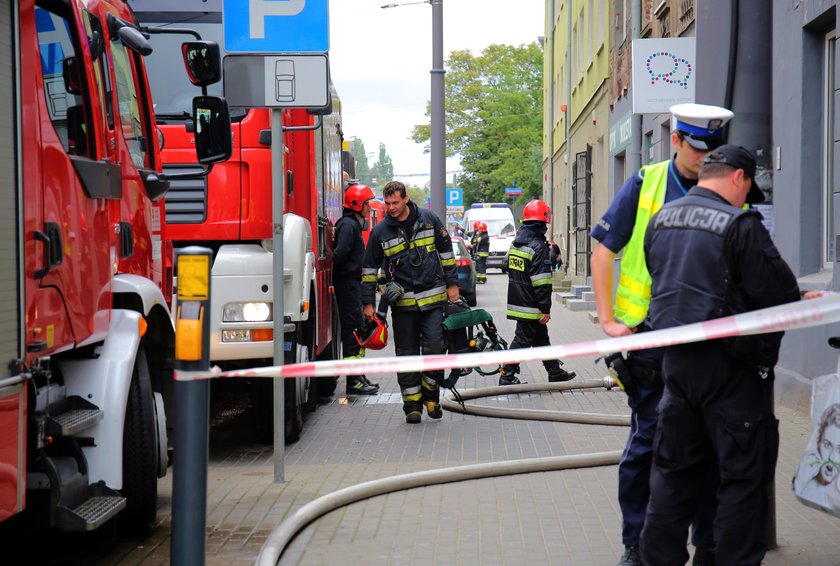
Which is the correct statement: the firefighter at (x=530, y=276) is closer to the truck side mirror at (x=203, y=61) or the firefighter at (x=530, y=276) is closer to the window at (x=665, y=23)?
the truck side mirror at (x=203, y=61)

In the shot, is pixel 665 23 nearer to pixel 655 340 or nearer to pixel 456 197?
pixel 655 340

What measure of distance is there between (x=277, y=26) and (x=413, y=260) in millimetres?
2966

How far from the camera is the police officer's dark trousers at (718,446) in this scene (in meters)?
4.40

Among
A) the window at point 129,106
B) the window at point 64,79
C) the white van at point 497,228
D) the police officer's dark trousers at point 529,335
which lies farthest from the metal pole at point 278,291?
the white van at point 497,228

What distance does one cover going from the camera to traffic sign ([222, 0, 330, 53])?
7.32m

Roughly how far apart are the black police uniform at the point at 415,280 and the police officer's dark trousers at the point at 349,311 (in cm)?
149

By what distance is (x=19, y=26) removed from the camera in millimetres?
4379

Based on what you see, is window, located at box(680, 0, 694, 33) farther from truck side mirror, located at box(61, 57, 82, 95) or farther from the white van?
the white van

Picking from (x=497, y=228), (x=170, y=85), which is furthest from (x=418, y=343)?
(x=497, y=228)

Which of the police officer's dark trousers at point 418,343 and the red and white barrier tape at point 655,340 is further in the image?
the police officer's dark trousers at point 418,343

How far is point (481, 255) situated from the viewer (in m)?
37.5

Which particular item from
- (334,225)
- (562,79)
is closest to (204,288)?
(334,225)

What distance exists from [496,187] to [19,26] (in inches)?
2811

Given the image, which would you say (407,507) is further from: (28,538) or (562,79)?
(562,79)
